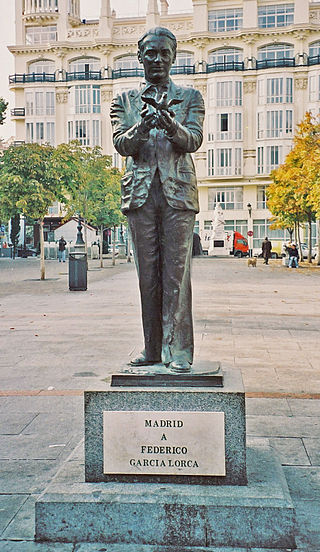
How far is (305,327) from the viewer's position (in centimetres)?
1227

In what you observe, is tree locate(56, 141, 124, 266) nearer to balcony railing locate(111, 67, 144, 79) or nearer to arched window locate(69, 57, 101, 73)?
balcony railing locate(111, 67, 144, 79)

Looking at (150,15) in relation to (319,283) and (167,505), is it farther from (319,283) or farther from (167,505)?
(167,505)

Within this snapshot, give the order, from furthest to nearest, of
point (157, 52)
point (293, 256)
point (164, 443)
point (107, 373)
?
point (293, 256) < point (107, 373) < point (157, 52) < point (164, 443)

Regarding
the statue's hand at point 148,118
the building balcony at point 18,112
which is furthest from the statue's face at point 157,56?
the building balcony at point 18,112

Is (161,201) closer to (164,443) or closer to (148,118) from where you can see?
(148,118)

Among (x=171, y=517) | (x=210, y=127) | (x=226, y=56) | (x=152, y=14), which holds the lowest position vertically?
(x=171, y=517)

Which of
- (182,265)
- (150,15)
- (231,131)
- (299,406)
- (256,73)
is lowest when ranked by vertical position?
(299,406)

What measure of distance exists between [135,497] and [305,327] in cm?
893

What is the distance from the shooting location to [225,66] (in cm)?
6888

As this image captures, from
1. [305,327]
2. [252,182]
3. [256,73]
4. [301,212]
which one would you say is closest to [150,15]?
[256,73]

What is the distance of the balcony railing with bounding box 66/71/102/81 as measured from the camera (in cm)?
7212

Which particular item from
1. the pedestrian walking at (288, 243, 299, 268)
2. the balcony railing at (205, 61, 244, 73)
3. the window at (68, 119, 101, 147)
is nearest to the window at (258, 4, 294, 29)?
the balcony railing at (205, 61, 244, 73)

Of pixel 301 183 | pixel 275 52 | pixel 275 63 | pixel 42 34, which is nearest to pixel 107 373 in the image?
pixel 301 183

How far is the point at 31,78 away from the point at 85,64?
5.99 meters
